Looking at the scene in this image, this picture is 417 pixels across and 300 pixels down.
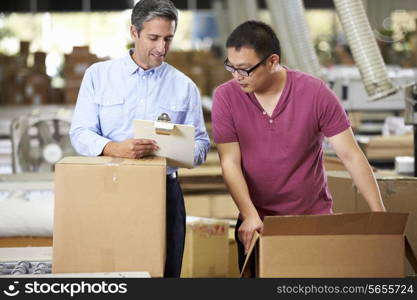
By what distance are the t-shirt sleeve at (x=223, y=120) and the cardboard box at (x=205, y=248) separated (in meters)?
1.83

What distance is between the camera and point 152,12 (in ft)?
10.4

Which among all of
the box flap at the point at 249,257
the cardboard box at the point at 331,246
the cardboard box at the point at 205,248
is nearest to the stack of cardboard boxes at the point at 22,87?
the cardboard box at the point at 205,248

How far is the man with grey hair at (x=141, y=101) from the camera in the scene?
3.21 metres

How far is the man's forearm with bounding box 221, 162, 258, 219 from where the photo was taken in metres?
3.11

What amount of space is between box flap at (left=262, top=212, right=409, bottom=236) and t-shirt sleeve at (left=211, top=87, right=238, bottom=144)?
22.2 inches

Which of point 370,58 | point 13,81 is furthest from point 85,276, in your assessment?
point 13,81

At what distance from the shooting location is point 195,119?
11.2 ft

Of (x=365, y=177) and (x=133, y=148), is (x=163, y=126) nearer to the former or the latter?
(x=133, y=148)

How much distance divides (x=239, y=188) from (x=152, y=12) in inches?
27.6

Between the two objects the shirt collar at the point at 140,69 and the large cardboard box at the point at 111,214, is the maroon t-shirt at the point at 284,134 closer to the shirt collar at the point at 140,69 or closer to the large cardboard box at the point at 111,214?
the shirt collar at the point at 140,69

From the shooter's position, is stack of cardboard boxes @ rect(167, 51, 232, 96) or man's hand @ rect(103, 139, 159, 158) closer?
man's hand @ rect(103, 139, 159, 158)

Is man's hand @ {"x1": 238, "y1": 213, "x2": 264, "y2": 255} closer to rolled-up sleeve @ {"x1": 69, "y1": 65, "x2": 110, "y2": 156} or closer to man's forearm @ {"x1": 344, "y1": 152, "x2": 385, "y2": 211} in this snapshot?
man's forearm @ {"x1": 344, "y1": 152, "x2": 385, "y2": 211}

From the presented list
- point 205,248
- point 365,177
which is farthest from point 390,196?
point 205,248

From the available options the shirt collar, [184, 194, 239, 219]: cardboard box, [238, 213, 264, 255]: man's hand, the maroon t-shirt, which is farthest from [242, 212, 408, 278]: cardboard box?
[184, 194, 239, 219]: cardboard box
